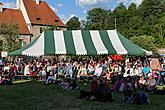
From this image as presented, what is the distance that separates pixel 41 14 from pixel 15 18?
5768 millimetres

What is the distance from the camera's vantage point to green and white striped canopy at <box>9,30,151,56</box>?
18.2 metres

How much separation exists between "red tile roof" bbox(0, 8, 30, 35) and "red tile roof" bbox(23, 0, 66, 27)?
1.53 metres

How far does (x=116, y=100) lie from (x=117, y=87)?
2501 millimetres

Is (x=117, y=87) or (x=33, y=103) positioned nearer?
(x=33, y=103)

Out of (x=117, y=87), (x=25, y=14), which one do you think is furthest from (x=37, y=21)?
(x=117, y=87)

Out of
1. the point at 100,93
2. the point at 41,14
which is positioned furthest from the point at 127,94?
the point at 41,14

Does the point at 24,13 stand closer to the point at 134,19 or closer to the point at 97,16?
the point at 134,19

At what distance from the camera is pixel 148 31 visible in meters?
63.7

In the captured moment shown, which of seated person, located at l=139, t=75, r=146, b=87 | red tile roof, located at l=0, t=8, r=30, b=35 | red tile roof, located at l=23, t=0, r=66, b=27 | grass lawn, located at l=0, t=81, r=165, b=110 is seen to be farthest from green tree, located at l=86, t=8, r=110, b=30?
grass lawn, located at l=0, t=81, r=165, b=110

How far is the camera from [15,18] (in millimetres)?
56812

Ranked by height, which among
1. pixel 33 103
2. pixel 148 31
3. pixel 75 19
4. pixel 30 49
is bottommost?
pixel 33 103

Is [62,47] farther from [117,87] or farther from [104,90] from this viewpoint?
[104,90]

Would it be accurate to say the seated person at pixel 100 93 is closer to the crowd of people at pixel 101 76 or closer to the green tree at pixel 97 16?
the crowd of people at pixel 101 76

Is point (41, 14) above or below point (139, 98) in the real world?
above
